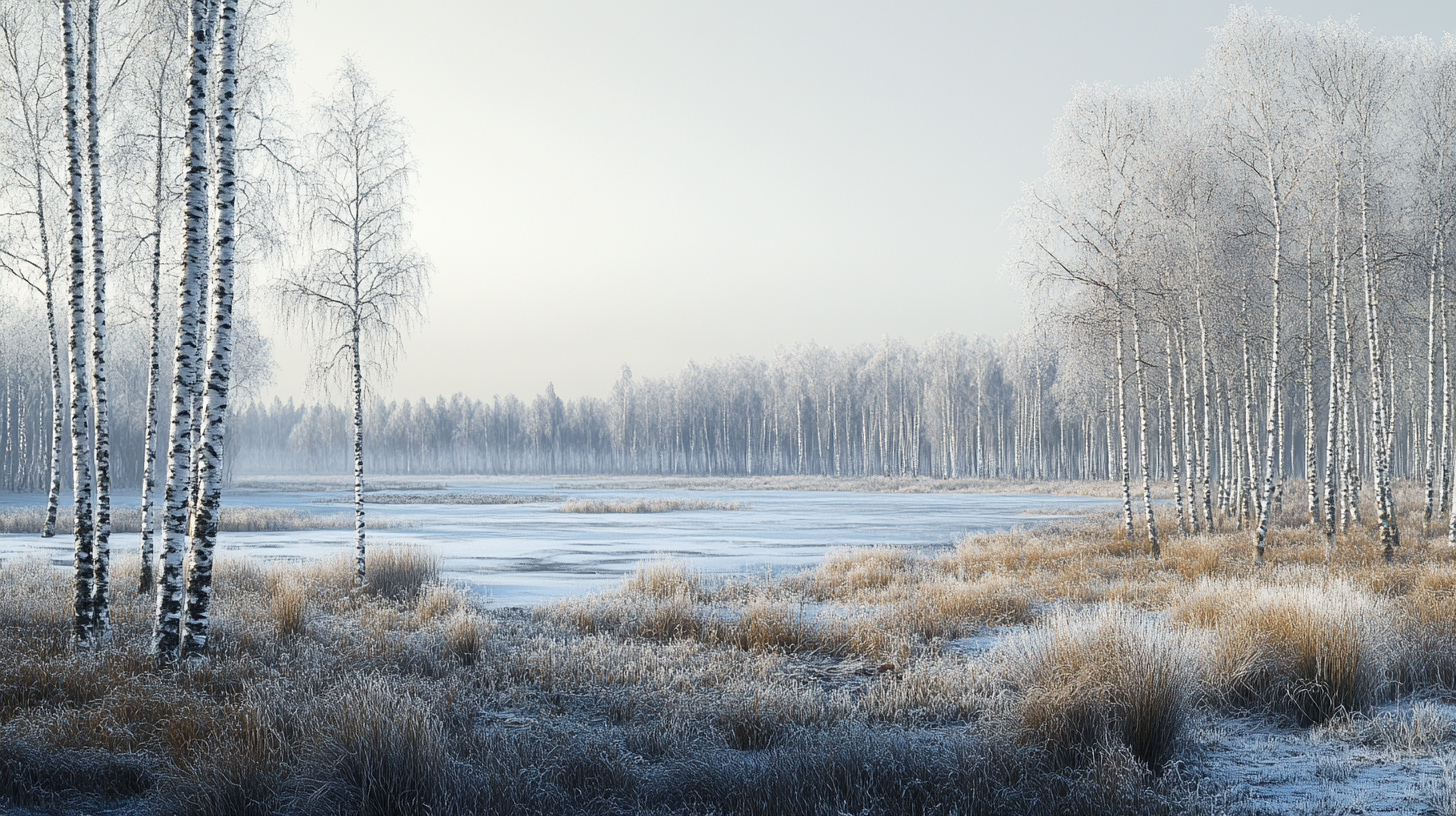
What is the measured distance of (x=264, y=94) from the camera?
500 inches

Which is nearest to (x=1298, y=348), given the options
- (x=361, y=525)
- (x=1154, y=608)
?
(x=1154, y=608)

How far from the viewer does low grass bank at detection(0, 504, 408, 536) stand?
997 inches

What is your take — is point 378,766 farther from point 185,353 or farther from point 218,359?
point 185,353

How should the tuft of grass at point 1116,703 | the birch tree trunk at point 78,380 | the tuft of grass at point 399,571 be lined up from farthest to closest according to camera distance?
the tuft of grass at point 399,571 → the birch tree trunk at point 78,380 → the tuft of grass at point 1116,703

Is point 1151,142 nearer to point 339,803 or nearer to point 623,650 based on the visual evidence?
point 623,650

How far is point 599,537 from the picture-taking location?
24.6m

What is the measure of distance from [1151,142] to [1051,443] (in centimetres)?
6586

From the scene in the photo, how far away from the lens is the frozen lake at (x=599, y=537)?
16.5 m

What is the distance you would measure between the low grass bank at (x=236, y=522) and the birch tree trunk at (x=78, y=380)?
685 inches

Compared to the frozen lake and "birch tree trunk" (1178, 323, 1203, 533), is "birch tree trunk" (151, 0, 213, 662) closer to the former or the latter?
the frozen lake

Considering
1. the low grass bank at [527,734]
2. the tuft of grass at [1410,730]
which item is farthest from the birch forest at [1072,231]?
the tuft of grass at [1410,730]

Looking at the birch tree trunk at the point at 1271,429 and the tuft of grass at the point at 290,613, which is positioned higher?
the birch tree trunk at the point at 1271,429

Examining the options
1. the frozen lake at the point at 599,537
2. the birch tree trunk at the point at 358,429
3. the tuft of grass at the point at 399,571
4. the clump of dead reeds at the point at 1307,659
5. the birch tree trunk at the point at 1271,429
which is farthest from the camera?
the frozen lake at the point at 599,537

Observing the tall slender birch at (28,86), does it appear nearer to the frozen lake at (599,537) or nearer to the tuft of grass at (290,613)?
the tuft of grass at (290,613)
